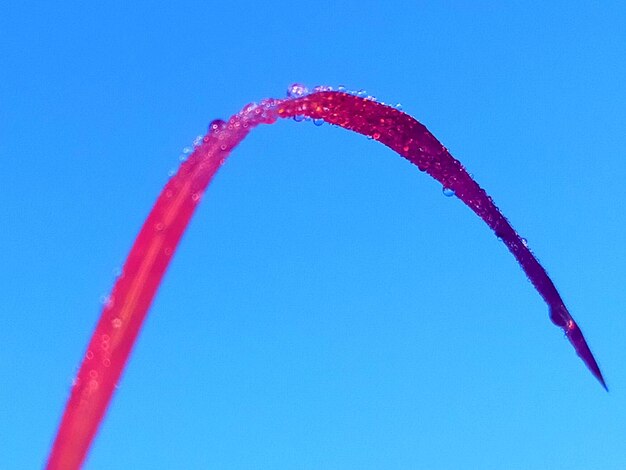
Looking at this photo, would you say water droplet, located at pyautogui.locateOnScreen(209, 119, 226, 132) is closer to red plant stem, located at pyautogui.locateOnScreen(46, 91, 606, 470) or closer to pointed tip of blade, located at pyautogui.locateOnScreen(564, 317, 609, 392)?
red plant stem, located at pyautogui.locateOnScreen(46, 91, 606, 470)

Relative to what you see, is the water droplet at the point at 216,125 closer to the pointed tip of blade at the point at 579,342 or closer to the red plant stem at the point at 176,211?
the red plant stem at the point at 176,211

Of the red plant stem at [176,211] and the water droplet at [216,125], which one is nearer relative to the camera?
the red plant stem at [176,211]

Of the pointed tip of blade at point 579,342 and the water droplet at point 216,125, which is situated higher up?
the water droplet at point 216,125

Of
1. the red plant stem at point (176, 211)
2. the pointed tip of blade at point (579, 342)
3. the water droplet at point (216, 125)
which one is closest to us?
the red plant stem at point (176, 211)

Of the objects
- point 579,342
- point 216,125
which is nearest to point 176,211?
point 216,125

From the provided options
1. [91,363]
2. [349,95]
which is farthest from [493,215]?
[91,363]

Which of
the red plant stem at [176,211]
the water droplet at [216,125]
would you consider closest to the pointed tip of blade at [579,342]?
the red plant stem at [176,211]

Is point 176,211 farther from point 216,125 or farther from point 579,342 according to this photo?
point 579,342

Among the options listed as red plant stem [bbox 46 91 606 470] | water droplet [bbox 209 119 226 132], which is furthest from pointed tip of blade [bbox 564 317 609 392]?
water droplet [bbox 209 119 226 132]

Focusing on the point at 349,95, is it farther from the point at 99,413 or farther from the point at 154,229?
the point at 99,413
